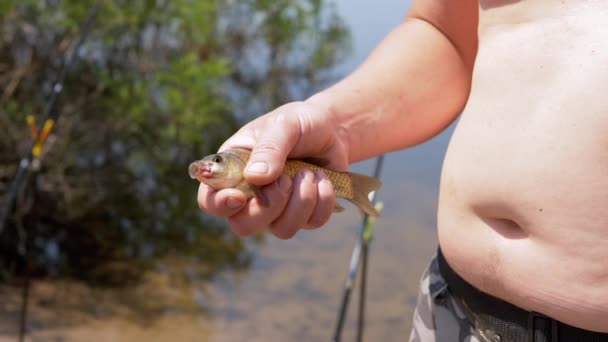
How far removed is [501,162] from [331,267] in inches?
250

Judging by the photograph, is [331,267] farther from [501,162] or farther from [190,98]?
[501,162]

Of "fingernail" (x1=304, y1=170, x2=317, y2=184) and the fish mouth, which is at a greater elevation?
the fish mouth

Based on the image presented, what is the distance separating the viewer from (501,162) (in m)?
1.23

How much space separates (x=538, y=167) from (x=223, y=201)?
59 cm

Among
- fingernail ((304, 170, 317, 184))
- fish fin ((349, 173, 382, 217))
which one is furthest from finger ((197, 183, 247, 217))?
fish fin ((349, 173, 382, 217))

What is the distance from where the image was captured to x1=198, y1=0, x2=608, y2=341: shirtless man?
1.11m

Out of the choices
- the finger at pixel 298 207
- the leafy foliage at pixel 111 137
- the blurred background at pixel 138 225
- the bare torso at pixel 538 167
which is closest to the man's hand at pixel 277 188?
the finger at pixel 298 207

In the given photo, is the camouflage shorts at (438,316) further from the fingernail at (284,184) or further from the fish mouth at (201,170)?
the fish mouth at (201,170)

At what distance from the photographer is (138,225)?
731 cm

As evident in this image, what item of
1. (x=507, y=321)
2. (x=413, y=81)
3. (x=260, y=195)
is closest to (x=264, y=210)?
(x=260, y=195)

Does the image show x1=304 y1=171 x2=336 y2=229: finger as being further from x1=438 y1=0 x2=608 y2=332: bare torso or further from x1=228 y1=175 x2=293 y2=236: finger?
x1=438 y1=0 x2=608 y2=332: bare torso

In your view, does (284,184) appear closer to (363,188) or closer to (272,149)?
(272,149)

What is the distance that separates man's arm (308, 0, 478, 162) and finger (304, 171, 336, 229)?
0.27 meters

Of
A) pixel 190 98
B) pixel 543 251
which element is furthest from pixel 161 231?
pixel 543 251
